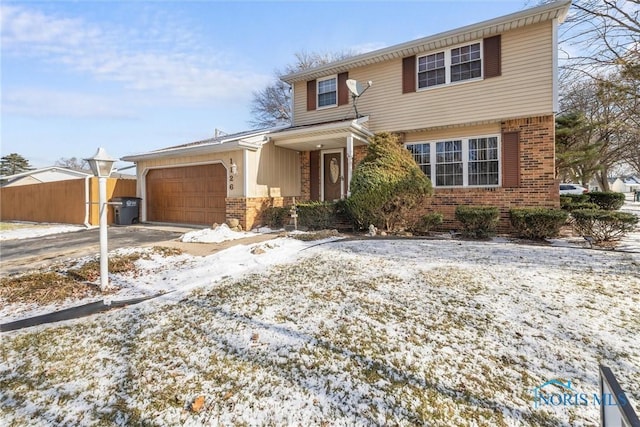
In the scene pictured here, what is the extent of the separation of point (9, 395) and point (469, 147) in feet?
35.0

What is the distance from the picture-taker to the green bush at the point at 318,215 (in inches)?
355

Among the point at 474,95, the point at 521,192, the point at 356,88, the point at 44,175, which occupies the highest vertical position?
the point at 356,88

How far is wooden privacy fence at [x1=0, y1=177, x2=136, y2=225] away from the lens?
12125 millimetres

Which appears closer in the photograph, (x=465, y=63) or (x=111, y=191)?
(x=465, y=63)

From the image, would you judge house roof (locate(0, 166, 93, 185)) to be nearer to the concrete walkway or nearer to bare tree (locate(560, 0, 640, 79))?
the concrete walkway

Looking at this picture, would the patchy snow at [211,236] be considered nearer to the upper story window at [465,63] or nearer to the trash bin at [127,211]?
the trash bin at [127,211]

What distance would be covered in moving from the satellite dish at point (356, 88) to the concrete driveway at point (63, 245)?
23.6 ft

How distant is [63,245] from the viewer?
7.91m

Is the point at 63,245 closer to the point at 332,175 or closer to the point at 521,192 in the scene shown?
the point at 332,175

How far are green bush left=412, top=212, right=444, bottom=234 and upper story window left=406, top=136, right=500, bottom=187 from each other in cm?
218

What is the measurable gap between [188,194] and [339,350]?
33.2 ft

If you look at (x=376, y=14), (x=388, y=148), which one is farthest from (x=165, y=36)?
(x=388, y=148)

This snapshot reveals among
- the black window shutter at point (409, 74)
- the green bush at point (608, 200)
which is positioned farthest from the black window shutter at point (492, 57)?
the green bush at point (608, 200)

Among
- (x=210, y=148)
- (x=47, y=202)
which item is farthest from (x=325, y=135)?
(x=47, y=202)
